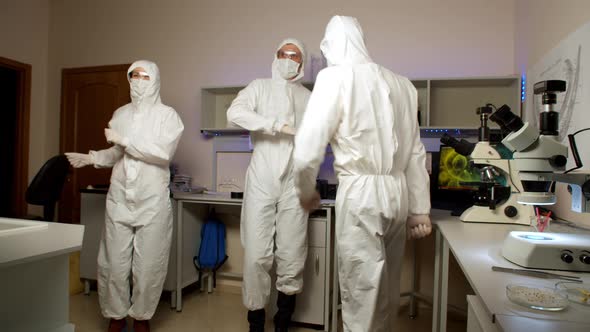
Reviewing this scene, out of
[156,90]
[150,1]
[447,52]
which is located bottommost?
[156,90]

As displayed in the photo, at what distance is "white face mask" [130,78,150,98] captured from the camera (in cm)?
227

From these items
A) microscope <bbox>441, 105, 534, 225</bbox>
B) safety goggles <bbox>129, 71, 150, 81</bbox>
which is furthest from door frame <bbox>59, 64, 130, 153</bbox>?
microscope <bbox>441, 105, 534, 225</bbox>

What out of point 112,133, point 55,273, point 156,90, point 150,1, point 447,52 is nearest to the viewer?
point 55,273

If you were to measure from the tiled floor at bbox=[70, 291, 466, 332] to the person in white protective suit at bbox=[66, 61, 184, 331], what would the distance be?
0.32 metres

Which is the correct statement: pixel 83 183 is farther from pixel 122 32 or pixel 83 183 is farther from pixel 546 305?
pixel 546 305

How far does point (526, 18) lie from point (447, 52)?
20.4 inches

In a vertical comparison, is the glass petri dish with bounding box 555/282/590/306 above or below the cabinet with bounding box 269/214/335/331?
above

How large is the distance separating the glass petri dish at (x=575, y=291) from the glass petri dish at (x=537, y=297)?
1cm

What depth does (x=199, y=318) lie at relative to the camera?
8.52ft

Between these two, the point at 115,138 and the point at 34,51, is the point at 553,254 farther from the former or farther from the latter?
the point at 34,51

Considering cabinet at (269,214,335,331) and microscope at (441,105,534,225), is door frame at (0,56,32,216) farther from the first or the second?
microscope at (441,105,534,225)

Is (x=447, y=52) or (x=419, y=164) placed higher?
(x=447, y=52)

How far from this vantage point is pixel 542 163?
1.10 metres

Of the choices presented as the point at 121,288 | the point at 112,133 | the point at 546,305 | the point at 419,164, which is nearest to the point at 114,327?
the point at 121,288
